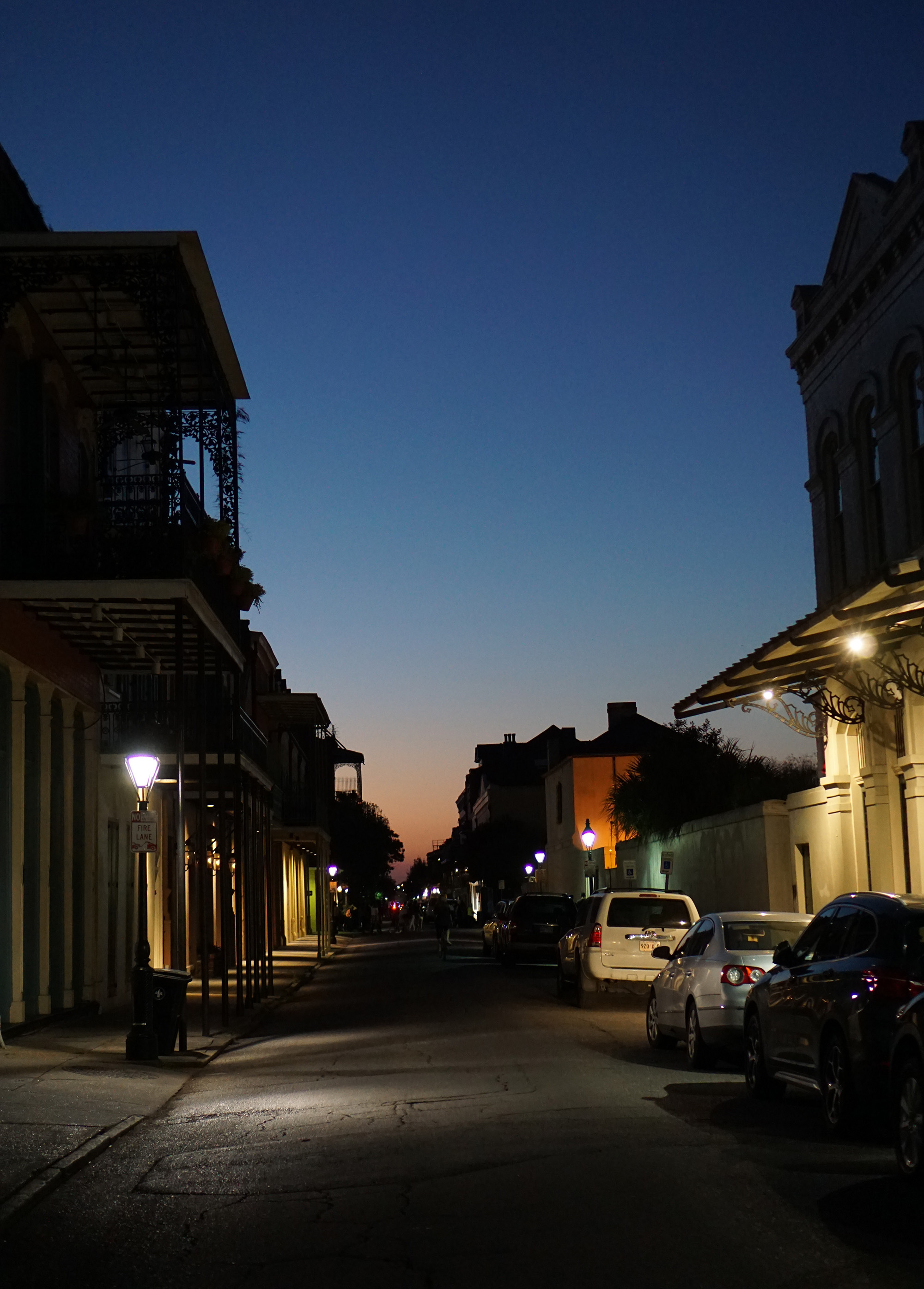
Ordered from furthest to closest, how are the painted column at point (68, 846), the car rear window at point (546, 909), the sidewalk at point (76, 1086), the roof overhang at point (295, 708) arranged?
the roof overhang at point (295, 708)
the car rear window at point (546, 909)
the painted column at point (68, 846)
the sidewalk at point (76, 1086)

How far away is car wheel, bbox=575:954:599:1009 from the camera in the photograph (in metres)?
21.9

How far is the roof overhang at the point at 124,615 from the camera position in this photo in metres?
17.7

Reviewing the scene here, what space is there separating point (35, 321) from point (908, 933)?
46.1 feet

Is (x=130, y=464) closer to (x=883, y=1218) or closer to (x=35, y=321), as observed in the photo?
(x=35, y=321)

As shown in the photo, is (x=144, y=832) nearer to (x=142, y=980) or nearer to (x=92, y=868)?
(x=142, y=980)

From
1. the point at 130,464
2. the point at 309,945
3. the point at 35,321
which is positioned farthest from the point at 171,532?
the point at 309,945

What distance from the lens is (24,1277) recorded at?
685 centimetres

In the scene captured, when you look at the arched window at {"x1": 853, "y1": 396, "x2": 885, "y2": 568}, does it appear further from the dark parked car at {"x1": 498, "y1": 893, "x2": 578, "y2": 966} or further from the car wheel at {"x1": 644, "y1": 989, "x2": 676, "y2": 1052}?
the dark parked car at {"x1": 498, "y1": 893, "x2": 578, "y2": 966}

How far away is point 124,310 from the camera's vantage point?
1950 centimetres

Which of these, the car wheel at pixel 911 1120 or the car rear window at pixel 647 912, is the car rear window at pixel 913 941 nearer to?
the car wheel at pixel 911 1120

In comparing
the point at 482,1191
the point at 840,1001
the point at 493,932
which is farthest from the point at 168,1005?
the point at 493,932

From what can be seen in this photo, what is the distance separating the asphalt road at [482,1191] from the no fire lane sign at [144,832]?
2.89 m

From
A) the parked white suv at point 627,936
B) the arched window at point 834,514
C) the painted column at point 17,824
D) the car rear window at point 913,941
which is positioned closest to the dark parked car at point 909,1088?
the car rear window at point 913,941

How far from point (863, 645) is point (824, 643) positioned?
56 cm
